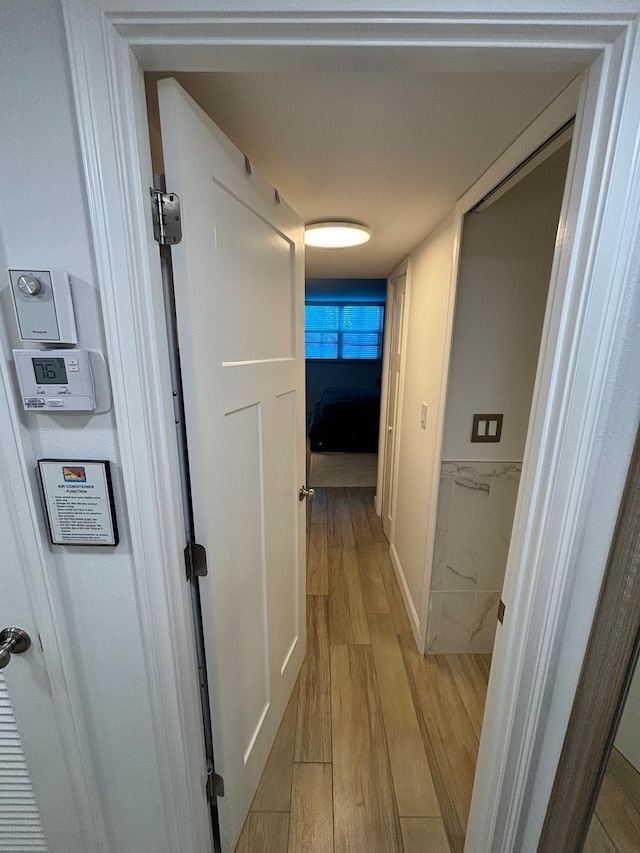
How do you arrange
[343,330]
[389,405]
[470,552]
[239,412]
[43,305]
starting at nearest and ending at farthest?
[43,305] → [239,412] → [470,552] → [389,405] → [343,330]

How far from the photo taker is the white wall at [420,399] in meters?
1.56

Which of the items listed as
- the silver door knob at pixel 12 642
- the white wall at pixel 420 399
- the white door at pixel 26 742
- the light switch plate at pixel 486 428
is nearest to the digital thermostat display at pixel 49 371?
the white door at pixel 26 742

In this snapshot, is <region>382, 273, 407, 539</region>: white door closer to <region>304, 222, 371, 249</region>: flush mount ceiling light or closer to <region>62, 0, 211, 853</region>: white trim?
<region>304, 222, 371, 249</region>: flush mount ceiling light

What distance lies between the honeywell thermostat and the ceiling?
1.75 ft

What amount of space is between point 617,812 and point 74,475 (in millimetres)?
1256

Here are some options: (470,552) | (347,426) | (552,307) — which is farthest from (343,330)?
(552,307)

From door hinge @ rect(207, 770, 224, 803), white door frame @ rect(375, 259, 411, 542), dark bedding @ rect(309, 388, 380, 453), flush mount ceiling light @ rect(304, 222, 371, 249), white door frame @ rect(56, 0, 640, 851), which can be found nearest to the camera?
white door frame @ rect(56, 0, 640, 851)

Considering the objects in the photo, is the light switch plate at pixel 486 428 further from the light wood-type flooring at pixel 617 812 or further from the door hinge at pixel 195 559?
the door hinge at pixel 195 559

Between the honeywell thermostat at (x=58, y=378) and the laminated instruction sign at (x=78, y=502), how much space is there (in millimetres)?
120

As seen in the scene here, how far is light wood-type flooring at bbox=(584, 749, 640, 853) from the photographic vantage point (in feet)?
2.04

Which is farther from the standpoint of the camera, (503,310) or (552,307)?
(503,310)

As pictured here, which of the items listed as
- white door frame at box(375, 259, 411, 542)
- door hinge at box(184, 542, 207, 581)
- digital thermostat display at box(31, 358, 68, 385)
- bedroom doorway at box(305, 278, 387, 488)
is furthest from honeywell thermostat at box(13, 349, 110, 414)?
bedroom doorway at box(305, 278, 387, 488)

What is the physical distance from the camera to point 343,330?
21.2 feet

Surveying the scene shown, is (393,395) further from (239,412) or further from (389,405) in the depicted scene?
(239,412)
